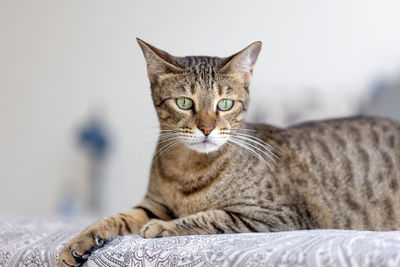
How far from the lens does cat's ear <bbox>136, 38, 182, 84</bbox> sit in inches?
53.1

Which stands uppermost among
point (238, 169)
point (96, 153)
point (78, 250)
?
point (238, 169)

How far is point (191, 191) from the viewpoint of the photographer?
1387 millimetres

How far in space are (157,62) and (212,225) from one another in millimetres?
523

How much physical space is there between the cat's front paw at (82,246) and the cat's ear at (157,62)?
1.67 ft

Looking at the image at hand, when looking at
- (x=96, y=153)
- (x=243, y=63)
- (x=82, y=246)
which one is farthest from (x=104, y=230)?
(x=96, y=153)

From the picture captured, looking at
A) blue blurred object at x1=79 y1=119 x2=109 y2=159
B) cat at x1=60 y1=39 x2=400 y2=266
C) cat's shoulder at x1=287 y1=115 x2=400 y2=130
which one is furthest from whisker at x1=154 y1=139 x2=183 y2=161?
blue blurred object at x1=79 y1=119 x2=109 y2=159

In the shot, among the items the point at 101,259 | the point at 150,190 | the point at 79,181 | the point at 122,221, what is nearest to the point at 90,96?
the point at 79,181

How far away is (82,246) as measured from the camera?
43.8 inches

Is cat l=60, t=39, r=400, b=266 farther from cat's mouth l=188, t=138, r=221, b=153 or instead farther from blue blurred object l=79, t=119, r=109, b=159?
blue blurred object l=79, t=119, r=109, b=159

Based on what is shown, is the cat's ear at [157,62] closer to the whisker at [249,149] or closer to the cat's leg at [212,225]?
the whisker at [249,149]

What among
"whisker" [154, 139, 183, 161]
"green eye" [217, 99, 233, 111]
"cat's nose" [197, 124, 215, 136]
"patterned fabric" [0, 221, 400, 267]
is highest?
"green eye" [217, 99, 233, 111]

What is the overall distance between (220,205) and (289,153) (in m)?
0.33

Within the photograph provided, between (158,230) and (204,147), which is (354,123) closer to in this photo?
(204,147)

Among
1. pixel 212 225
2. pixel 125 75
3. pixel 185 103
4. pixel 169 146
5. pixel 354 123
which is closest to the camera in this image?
pixel 212 225
